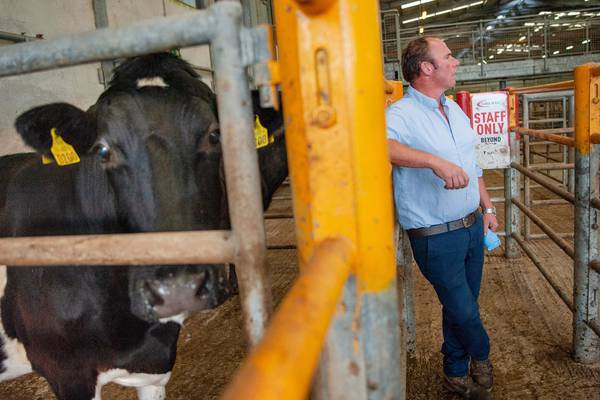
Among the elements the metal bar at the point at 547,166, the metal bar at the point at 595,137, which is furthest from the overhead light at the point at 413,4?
the metal bar at the point at 595,137

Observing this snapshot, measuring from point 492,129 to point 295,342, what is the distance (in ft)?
15.7

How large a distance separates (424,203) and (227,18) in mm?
1888

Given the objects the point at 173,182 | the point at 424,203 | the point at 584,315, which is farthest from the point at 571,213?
the point at 173,182

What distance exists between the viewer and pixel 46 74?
6285 mm

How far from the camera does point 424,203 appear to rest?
246 centimetres

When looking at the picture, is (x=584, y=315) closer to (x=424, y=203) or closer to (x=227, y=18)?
(x=424, y=203)

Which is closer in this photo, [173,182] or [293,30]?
[293,30]

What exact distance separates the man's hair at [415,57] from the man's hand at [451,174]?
598 mm

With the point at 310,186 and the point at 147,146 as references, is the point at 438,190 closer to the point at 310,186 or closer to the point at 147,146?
the point at 147,146

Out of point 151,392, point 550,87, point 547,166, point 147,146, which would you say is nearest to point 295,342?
point 147,146

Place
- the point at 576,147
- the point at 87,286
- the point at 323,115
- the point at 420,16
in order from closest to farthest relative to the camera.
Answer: the point at 323,115 < the point at 87,286 < the point at 576,147 < the point at 420,16

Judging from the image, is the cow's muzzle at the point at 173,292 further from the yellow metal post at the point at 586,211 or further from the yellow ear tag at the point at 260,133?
the yellow metal post at the point at 586,211

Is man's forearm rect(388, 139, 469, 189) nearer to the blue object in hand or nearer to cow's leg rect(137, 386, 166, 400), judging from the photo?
the blue object in hand

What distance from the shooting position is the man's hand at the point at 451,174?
6.91 feet
